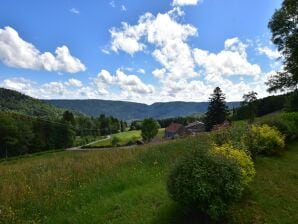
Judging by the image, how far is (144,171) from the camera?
491 inches

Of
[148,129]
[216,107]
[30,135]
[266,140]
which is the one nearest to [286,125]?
[266,140]

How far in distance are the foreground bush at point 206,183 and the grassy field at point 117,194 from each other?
24.5 inches

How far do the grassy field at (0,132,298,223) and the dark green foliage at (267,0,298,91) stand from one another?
14.9 metres

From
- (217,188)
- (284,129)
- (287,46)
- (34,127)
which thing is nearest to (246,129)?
(284,129)

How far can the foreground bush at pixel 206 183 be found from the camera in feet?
21.7

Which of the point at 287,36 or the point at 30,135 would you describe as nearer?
the point at 287,36

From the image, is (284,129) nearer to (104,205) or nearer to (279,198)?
(279,198)

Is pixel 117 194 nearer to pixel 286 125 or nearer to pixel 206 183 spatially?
pixel 206 183

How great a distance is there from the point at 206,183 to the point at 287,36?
23.0 m

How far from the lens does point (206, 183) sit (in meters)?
6.68

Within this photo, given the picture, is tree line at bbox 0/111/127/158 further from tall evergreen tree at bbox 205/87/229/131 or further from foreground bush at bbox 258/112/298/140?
foreground bush at bbox 258/112/298/140

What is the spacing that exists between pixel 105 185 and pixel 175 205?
137 inches

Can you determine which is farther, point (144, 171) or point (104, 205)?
point (144, 171)

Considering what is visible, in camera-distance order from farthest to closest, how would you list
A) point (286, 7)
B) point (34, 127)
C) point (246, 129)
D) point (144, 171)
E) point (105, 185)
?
point (34, 127), point (286, 7), point (246, 129), point (144, 171), point (105, 185)
